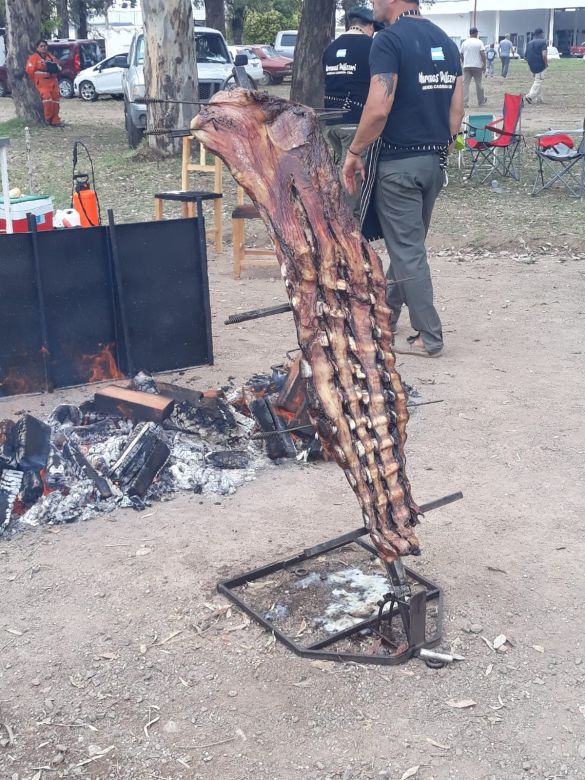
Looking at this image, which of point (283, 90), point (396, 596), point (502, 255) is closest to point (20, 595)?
point (396, 596)

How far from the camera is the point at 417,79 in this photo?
6.22 meters

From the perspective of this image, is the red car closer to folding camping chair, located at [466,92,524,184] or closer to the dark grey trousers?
folding camping chair, located at [466,92,524,184]

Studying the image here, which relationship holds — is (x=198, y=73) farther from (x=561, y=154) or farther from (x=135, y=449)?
(x=135, y=449)

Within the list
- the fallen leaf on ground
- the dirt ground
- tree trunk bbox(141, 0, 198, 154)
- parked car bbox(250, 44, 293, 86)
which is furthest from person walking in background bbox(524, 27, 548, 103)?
the fallen leaf on ground

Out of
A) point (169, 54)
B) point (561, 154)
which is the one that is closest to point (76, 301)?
point (561, 154)

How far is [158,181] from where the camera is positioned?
13.8m

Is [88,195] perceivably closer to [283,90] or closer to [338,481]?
[338,481]

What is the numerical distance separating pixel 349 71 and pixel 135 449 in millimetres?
5580

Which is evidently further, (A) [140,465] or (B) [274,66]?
(B) [274,66]

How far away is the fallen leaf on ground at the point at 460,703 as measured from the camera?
3.19 metres

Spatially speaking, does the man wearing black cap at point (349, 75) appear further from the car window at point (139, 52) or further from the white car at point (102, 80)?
the white car at point (102, 80)

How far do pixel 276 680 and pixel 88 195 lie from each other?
5407 millimetres

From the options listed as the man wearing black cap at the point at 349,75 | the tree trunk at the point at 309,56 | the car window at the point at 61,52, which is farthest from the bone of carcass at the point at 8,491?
the car window at the point at 61,52

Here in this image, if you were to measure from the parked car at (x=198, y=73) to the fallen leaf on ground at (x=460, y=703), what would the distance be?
44.0ft
